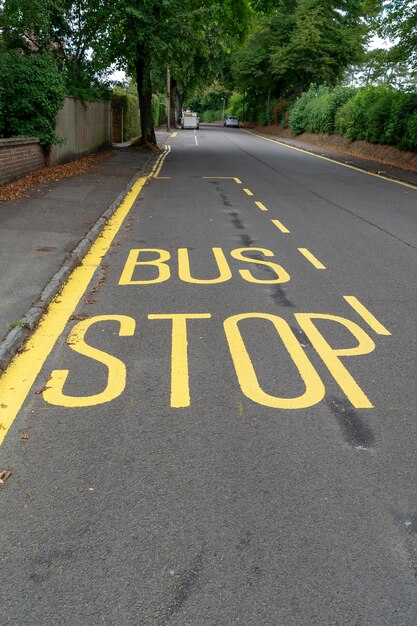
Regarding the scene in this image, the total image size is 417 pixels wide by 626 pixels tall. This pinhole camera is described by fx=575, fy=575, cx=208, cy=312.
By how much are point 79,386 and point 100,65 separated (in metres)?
21.2

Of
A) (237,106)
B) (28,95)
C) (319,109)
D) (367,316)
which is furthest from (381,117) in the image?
(237,106)

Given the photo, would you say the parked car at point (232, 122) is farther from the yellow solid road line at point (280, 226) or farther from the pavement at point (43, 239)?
the yellow solid road line at point (280, 226)

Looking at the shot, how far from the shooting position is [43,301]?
237 inches

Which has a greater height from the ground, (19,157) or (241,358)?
(19,157)

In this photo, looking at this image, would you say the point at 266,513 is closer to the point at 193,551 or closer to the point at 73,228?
the point at 193,551

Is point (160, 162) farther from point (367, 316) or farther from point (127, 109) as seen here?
point (367, 316)

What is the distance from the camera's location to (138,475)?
10.9ft

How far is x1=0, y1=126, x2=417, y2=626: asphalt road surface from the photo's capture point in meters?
2.51

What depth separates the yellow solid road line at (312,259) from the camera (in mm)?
8062

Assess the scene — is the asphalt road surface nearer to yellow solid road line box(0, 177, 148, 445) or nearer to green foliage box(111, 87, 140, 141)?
yellow solid road line box(0, 177, 148, 445)

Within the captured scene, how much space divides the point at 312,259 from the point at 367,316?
8.44 feet

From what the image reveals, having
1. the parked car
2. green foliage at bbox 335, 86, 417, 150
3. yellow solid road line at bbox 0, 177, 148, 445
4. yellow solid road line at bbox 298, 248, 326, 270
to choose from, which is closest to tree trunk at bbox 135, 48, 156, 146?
green foliage at bbox 335, 86, 417, 150

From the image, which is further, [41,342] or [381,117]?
[381,117]

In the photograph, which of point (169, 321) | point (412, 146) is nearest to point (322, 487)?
point (169, 321)
